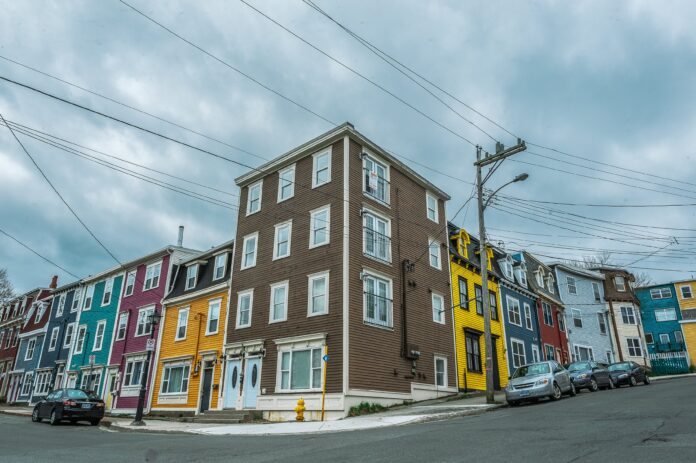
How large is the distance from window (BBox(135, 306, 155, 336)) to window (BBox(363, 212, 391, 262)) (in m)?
17.3

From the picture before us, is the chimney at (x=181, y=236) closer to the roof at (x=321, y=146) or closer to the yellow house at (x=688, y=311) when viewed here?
the roof at (x=321, y=146)

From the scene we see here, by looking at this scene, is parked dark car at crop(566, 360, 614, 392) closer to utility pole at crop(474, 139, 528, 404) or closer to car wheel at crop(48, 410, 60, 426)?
utility pole at crop(474, 139, 528, 404)

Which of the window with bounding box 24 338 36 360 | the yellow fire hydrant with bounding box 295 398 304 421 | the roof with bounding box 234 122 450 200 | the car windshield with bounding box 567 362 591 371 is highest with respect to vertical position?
the roof with bounding box 234 122 450 200

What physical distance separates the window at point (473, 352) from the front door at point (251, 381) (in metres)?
11.6

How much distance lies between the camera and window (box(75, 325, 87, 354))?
38562 mm

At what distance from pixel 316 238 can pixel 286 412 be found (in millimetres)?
7747

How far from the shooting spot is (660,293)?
171 ft

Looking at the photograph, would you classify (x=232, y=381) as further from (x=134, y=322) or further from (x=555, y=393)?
(x=555, y=393)

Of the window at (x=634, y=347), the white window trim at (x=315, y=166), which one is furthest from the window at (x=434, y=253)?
the window at (x=634, y=347)

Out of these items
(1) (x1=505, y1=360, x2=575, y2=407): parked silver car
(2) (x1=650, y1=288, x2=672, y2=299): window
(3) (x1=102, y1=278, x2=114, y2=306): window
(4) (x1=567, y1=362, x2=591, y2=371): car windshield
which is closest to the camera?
(1) (x1=505, y1=360, x2=575, y2=407): parked silver car

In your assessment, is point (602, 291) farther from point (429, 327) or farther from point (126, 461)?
point (126, 461)

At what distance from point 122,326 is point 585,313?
37489 millimetres

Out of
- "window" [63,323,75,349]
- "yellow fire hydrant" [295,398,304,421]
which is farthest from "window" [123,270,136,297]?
"yellow fire hydrant" [295,398,304,421]

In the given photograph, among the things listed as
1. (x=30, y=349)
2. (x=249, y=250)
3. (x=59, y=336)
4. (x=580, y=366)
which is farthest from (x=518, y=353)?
(x=30, y=349)
